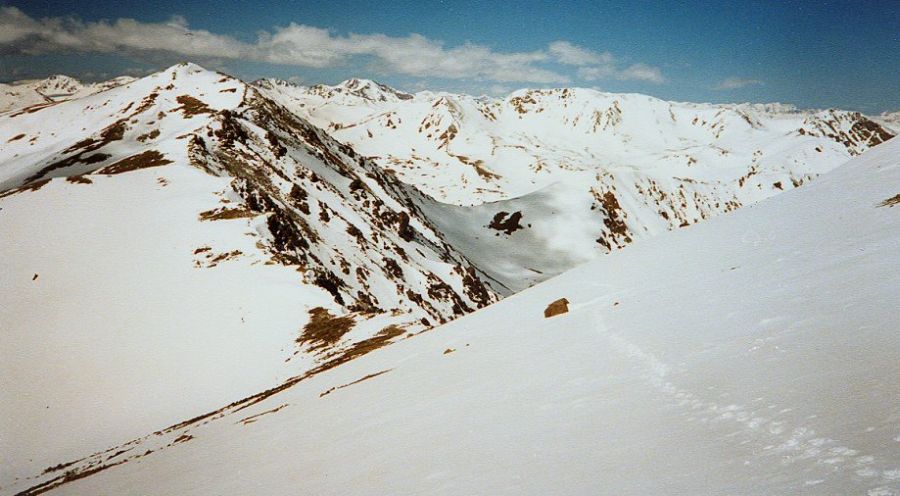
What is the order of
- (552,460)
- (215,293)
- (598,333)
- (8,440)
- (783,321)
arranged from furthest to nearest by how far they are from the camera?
(215,293)
(8,440)
(598,333)
(783,321)
(552,460)

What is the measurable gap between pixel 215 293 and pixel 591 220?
98805 mm

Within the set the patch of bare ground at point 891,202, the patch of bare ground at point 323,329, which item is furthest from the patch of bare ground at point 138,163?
the patch of bare ground at point 891,202

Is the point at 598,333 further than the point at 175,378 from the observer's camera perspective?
No

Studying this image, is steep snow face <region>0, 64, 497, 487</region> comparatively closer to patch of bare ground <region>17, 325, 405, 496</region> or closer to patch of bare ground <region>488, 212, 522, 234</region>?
patch of bare ground <region>17, 325, 405, 496</region>

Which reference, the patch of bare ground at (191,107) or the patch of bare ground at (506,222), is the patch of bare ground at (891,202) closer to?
the patch of bare ground at (191,107)

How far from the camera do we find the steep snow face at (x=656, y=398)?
155 inches

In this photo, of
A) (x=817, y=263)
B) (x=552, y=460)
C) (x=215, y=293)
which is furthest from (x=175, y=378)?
(x=817, y=263)

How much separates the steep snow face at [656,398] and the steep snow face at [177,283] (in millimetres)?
11631

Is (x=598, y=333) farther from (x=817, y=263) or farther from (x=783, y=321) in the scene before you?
(x=817, y=263)

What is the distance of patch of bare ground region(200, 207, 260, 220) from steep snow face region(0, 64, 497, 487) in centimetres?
16

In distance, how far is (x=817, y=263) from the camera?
28.3 ft

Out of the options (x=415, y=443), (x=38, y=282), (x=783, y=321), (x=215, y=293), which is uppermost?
(x=38, y=282)

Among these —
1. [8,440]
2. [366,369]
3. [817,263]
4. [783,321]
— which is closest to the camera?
[783,321]

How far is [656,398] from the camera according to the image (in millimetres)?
5668
